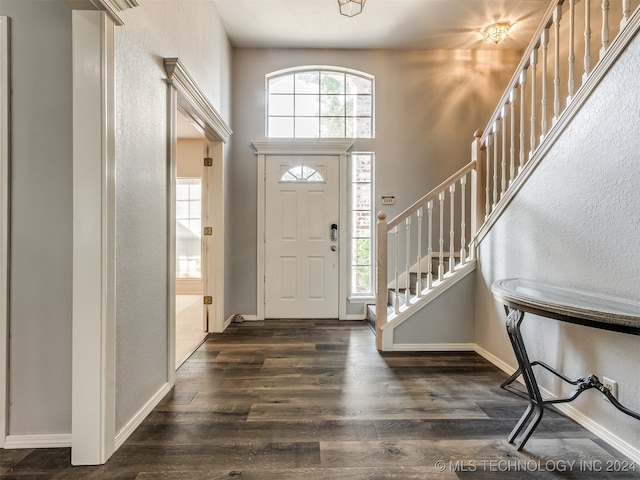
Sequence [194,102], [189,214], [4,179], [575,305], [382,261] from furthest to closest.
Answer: [189,214] < [382,261] < [194,102] < [4,179] < [575,305]

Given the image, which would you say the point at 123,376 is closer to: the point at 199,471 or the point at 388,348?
the point at 199,471

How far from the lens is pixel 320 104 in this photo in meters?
3.97

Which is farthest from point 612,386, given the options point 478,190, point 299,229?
point 299,229

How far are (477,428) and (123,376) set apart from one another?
1.83 m

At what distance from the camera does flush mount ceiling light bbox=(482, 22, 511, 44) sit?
3.38 metres

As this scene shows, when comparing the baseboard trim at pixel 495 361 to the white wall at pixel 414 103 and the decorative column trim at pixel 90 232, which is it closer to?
the white wall at pixel 414 103

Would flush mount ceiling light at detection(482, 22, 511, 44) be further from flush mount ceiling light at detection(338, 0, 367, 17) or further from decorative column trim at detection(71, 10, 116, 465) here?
decorative column trim at detection(71, 10, 116, 465)

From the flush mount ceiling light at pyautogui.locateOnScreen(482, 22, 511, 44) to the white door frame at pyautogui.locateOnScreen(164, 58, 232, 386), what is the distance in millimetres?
2975

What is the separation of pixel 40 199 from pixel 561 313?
2385 mm

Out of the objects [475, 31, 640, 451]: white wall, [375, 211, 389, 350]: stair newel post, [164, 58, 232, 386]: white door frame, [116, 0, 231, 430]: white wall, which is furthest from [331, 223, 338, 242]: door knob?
[116, 0, 231, 430]: white wall

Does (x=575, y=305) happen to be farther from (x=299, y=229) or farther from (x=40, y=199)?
(x=299, y=229)

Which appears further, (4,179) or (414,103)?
(414,103)

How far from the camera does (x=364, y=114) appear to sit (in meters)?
3.96

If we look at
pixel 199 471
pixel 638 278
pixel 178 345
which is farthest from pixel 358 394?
pixel 178 345
